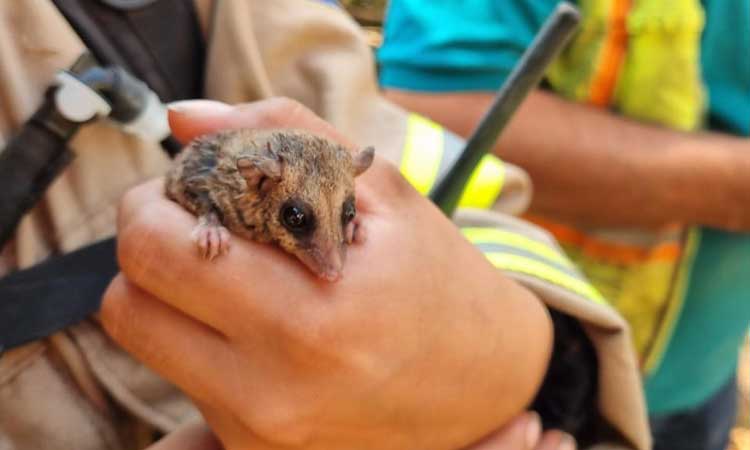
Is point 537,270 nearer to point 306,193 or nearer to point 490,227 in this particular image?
point 490,227

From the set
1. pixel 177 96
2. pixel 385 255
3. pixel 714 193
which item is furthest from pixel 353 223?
pixel 714 193

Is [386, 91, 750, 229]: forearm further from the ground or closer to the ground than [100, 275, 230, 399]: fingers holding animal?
closer to the ground

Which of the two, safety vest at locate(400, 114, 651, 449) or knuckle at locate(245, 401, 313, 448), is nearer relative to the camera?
knuckle at locate(245, 401, 313, 448)

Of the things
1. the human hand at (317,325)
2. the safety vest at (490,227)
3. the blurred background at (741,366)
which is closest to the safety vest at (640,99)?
the safety vest at (490,227)

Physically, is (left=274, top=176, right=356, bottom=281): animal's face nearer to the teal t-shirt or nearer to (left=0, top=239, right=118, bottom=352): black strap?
(left=0, top=239, right=118, bottom=352): black strap

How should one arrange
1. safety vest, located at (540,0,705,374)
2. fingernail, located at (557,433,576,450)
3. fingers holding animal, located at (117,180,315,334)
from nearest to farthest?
fingers holding animal, located at (117,180,315,334), fingernail, located at (557,433,576,450), safety vest, located at (540,0,705,374)

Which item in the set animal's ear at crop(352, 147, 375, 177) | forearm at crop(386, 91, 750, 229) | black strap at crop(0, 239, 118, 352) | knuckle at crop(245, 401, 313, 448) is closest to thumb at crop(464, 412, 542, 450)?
knuckle at crop(245, 401, 313, 448)

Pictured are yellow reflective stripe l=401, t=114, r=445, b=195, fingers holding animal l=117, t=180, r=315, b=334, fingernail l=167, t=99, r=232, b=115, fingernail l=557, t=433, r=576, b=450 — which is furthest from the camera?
yellow reflective stripe l=401, t=114, r=445, b=195
